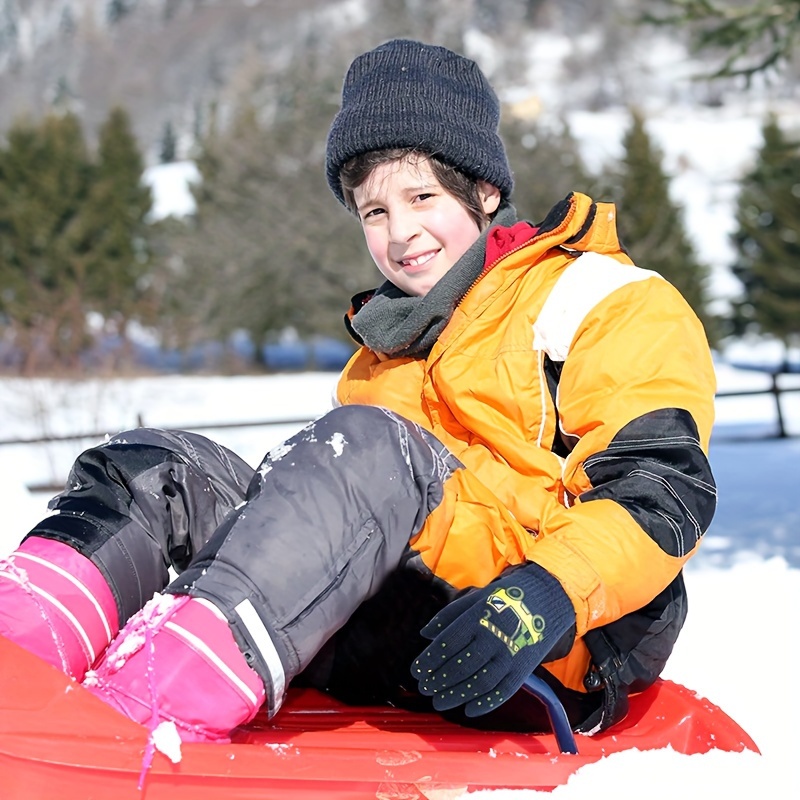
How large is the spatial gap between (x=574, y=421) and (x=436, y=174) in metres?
0.62

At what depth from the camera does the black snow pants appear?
126 cm

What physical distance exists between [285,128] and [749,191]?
377 inches

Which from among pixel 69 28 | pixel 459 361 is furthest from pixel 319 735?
pixel 69 28

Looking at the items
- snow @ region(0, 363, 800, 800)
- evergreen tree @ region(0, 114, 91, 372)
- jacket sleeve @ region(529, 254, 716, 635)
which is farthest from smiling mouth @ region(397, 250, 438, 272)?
evergreen tree @ region(0, 114, 91, 372)

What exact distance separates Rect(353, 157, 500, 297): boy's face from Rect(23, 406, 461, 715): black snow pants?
469 millimetres

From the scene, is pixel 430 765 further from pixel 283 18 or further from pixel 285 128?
pixel 283 18

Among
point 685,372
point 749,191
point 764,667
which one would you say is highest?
point 749,191

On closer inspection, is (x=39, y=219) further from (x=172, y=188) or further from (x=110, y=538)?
(x=110, y=538)

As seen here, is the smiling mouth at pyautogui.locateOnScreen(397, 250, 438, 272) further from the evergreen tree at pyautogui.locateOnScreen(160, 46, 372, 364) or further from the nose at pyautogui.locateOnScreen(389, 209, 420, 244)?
the evergreen tree at pyautogui.locateOnScreen(160, 46, 372, 364)

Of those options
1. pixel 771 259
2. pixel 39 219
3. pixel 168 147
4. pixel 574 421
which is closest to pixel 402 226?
pixel 574 421

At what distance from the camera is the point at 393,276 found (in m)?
1.90

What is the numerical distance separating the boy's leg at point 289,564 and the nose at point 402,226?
503mm

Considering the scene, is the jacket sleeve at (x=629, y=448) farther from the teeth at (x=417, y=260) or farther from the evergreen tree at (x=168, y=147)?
the evergreen tree at (x=168, y=147)

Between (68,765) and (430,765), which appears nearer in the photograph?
(68,765)
